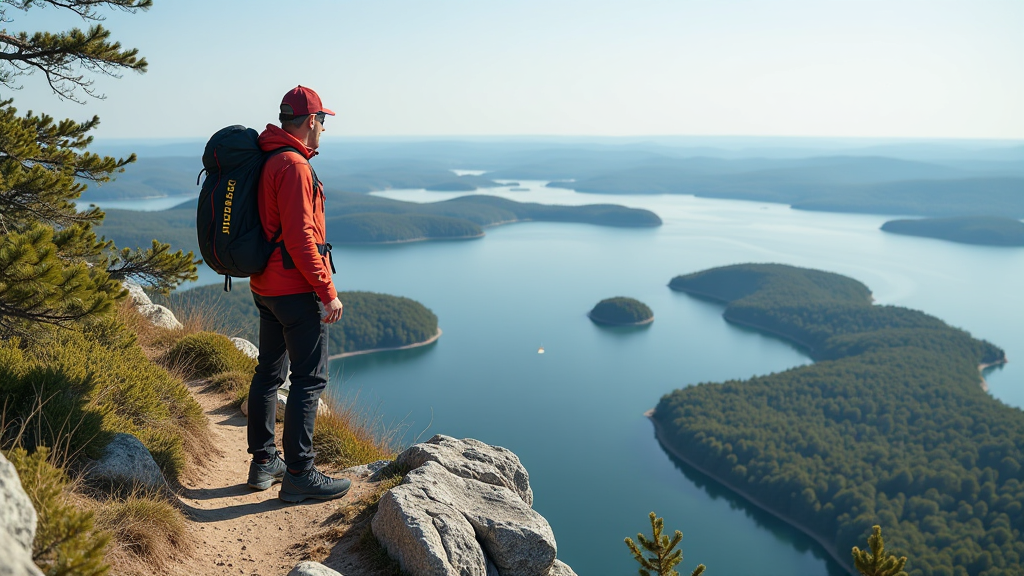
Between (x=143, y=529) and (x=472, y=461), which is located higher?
(x=143, y=529)

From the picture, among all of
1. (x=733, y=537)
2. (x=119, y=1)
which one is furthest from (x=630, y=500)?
(x=119, y=1)

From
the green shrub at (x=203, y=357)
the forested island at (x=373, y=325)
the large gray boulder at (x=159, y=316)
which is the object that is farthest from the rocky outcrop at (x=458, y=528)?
the forested island at (x=373, y=325)

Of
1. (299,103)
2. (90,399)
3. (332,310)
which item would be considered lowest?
(90,399)

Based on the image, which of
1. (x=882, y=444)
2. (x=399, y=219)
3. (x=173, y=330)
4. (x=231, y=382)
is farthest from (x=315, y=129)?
(x=399, y=219)

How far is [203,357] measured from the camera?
5.63 metres

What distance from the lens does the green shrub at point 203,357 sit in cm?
552

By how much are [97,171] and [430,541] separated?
3.86m

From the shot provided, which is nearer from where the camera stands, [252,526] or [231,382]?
[252,526]

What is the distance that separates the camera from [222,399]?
5.27 metres

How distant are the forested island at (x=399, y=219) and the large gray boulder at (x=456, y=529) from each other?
271 ft

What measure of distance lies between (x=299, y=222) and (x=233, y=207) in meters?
0.30

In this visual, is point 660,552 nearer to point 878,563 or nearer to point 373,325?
point 878,563

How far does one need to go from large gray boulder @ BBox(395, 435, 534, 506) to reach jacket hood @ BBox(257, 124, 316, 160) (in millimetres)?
1748

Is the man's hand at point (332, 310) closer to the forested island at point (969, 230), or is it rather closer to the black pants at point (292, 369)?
the black pants at point (292, 369)
